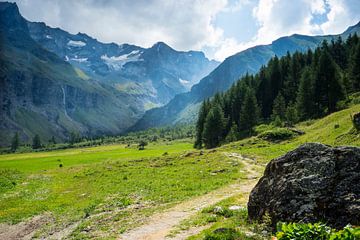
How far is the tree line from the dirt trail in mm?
64725

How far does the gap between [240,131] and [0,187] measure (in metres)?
77.7

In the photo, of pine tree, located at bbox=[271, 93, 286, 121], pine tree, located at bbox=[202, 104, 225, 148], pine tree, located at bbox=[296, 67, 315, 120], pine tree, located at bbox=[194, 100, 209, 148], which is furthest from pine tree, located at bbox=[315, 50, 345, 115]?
pine tree, located at bbox=[194, 100, 209, 148]

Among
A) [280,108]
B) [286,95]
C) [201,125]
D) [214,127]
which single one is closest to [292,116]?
[280,108]

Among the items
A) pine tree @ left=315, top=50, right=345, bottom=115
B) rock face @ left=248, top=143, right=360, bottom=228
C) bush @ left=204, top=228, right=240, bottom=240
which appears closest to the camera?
rock face @ left=248, top=143, right=360, bottom=228

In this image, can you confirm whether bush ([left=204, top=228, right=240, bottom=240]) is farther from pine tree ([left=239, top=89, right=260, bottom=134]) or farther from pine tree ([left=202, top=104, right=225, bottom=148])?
pine tree ([left=202, top=104, right=225, bottom=148])

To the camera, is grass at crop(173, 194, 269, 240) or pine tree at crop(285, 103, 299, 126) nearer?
grass at crop(173, 194, 269, 240)

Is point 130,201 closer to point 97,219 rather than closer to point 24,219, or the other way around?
point 97,219

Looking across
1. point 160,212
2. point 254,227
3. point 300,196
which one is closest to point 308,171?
point 300,196

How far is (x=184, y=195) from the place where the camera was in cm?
2891

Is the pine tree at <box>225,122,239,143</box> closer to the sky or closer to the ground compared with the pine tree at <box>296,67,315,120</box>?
closer to the ground

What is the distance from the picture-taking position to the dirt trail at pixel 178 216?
17.8 metres

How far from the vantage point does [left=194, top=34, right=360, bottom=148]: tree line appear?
85.8m

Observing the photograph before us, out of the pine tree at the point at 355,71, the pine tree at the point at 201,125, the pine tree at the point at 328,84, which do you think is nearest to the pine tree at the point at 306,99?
the pine tree at the point at 328,84

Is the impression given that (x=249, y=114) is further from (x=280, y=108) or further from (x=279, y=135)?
(x=279, y=135)
